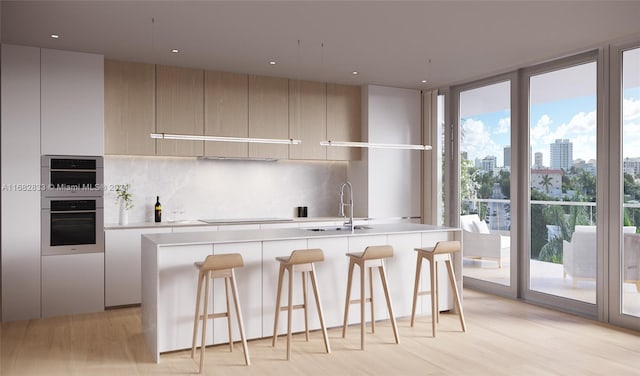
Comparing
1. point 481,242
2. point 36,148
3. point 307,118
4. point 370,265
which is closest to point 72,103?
point 36,148

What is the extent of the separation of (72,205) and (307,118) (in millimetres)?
2991

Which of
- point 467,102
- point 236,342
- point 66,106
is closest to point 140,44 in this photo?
point 66,106

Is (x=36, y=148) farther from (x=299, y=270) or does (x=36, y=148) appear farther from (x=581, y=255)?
(x=581, y=255)

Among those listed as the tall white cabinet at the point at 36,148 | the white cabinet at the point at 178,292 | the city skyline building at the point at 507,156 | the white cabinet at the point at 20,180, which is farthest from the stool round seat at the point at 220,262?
the city skyline building at the point at 507,156

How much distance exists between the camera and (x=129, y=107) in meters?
5.52

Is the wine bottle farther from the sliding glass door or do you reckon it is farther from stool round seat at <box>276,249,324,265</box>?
the sliding glass door

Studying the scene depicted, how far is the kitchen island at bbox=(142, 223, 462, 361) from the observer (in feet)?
12.9

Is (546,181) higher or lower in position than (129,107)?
lower

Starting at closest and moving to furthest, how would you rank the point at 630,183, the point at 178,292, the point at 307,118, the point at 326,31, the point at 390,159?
the point at 178,292
the point at 326,31
the point at 630,183
the point at 307,118
the point at 390,159

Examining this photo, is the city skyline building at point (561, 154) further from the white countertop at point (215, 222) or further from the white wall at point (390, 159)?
the white countertop at point (215, 222)

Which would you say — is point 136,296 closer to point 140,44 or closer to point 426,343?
point 140,44

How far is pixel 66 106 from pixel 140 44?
1.05m

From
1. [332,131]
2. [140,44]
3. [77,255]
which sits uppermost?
[140,44]

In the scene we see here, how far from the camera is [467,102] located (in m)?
6.61
